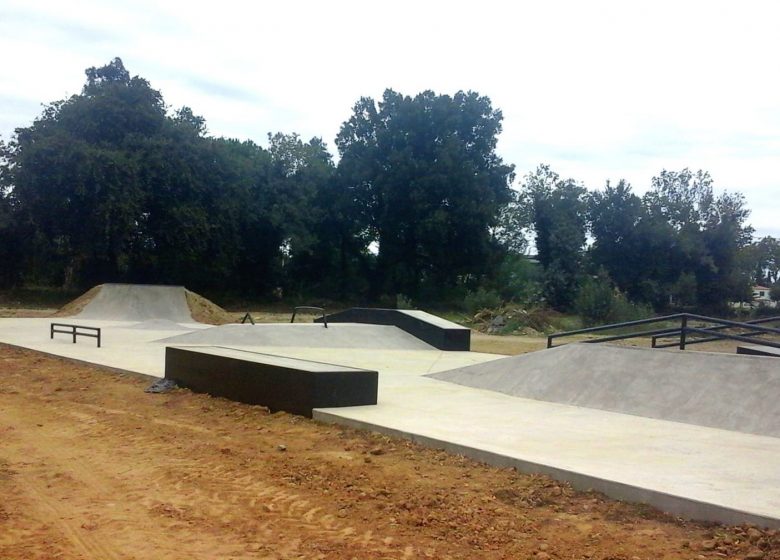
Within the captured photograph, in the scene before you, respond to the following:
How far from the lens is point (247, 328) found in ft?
50.2

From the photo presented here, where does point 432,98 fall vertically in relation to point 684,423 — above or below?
above

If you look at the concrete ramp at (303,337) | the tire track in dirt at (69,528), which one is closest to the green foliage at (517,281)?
the concrete ramp at (303,337)

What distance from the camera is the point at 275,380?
7.89 meters

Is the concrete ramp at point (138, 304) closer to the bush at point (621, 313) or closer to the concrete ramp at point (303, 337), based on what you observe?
the concrete ramp at point (303, 337)

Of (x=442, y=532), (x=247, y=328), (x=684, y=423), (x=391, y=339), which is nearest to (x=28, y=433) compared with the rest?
(x=442, y=532)

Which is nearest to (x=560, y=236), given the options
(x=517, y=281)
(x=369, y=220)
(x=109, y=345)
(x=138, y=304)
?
(x=517, y=281)

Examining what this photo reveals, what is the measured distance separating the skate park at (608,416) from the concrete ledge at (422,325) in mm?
2944

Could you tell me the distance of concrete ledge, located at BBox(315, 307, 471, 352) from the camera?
1608 centimetres

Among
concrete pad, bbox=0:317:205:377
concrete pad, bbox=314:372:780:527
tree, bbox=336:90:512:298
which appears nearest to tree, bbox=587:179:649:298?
tree, bbox=336:90:512:298

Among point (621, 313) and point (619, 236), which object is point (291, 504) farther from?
point (619, 236)

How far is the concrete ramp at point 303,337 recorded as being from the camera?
14766 millimetres

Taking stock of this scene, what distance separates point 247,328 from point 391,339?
3.31m

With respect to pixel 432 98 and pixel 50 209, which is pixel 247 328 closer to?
pixel 50 209

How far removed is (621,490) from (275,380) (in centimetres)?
428
